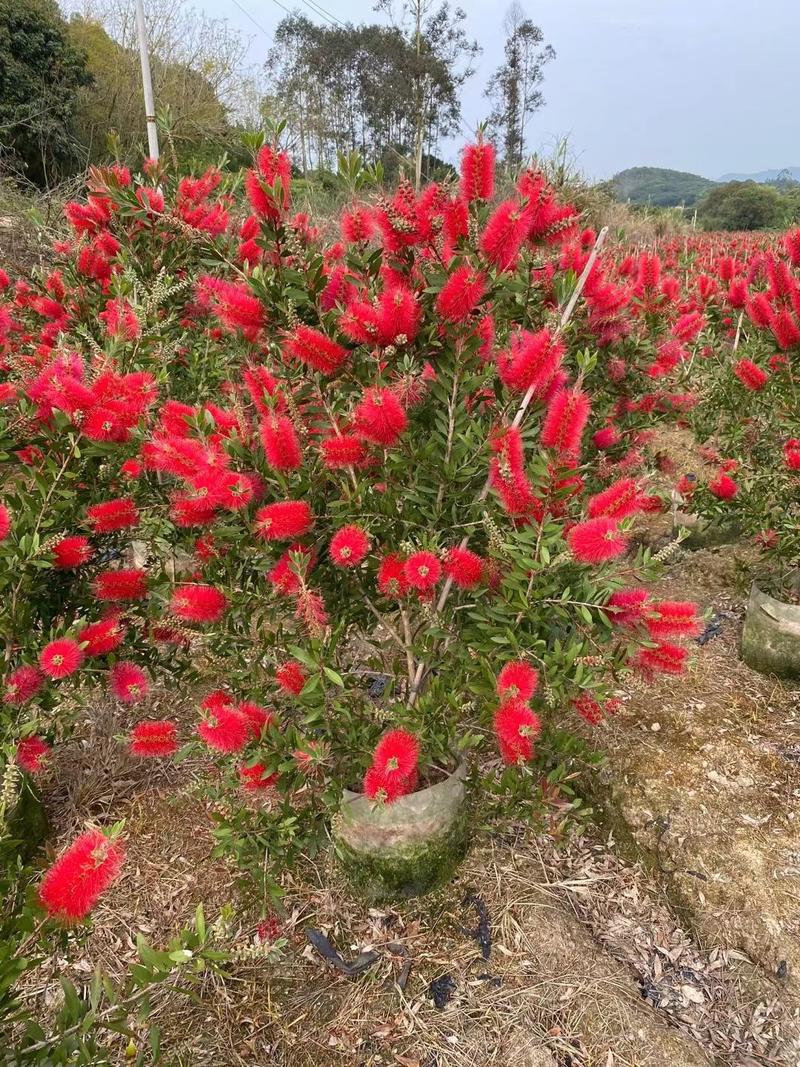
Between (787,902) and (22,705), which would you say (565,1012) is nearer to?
(787,902)

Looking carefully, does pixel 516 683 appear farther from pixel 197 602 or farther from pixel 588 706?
pixel 197 602

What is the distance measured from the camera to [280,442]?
3.91 feet

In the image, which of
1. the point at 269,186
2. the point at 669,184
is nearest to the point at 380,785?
the point at 269,186

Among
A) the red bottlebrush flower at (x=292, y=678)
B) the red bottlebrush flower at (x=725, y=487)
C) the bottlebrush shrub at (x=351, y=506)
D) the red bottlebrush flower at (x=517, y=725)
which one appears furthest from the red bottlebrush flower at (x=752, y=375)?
the red bottlebrush flower at (x=292, y=678)

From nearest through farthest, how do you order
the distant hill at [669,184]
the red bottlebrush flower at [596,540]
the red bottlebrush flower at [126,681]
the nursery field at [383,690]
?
the red bottlebrush flower at [596,540], the nursery field at [383,690], the red bottlebrush flower at [126,681], the distant hill at [669,184]

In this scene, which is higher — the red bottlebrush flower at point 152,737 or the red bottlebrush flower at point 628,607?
the red bottlebrush flower at point 628,607

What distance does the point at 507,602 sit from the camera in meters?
1.28

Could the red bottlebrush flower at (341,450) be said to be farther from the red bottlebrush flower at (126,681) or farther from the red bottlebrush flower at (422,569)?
the red bottlebrush flower at (126,681)

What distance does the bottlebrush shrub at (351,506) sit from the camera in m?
1.20

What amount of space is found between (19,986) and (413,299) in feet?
5.82

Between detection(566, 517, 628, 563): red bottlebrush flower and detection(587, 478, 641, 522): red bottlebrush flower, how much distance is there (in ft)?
0.13

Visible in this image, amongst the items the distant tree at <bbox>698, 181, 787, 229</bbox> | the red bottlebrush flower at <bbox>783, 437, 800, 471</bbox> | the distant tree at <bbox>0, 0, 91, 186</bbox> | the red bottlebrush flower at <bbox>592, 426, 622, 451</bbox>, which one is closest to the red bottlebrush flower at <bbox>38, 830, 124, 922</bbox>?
the red bottlebrush flower at <bbox>592, 426, 622, 451</bbox>

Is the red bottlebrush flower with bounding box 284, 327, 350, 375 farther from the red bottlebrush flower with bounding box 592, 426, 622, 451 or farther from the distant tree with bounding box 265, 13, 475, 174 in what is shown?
the distant tree with bounding box 265, 13, 475, 174

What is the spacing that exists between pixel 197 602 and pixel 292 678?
24cm
